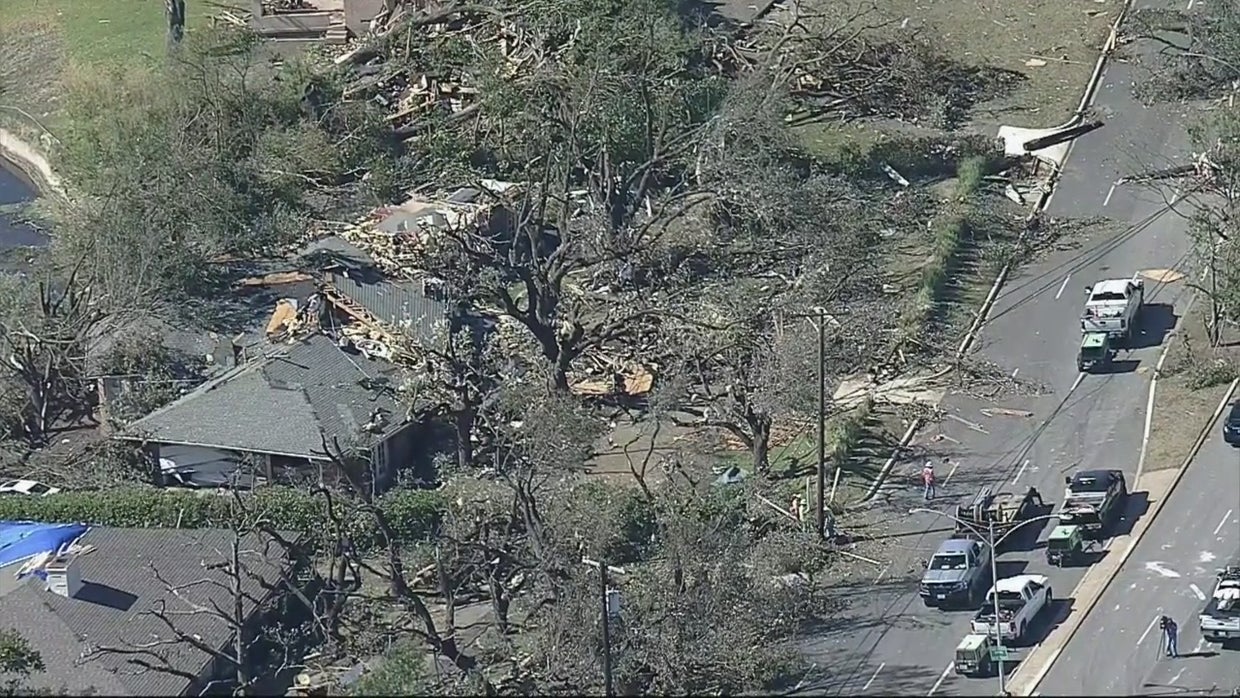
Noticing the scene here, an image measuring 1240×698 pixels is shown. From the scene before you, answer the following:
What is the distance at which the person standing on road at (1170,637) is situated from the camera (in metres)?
32.3

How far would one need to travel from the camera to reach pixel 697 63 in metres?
54.9

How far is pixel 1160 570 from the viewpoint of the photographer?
34.9 metres

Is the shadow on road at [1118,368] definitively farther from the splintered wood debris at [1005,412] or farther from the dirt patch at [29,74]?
the dirt patch at [29,74]

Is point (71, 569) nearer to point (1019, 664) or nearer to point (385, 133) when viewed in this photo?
point (1019, 664)

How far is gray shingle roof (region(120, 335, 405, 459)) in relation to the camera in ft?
131

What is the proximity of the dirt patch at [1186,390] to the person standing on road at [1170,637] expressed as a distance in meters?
6.11

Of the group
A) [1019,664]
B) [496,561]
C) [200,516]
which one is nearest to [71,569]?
[200,516]

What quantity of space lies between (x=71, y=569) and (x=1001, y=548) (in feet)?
48.9

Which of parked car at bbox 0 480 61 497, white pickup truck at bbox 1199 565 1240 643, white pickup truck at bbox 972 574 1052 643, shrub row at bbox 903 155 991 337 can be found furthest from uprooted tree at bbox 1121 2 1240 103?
parked car at bbox 0 480 61 497

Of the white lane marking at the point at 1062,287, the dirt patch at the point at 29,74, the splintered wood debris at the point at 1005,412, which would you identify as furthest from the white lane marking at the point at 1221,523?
the dirt patch at the point at 29,74

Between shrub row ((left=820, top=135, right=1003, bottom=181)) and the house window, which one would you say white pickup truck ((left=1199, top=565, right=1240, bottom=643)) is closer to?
the house window

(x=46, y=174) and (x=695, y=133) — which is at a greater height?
(x=695, y=133)

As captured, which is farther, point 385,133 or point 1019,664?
point 385,133

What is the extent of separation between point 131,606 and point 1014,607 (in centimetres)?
1364
